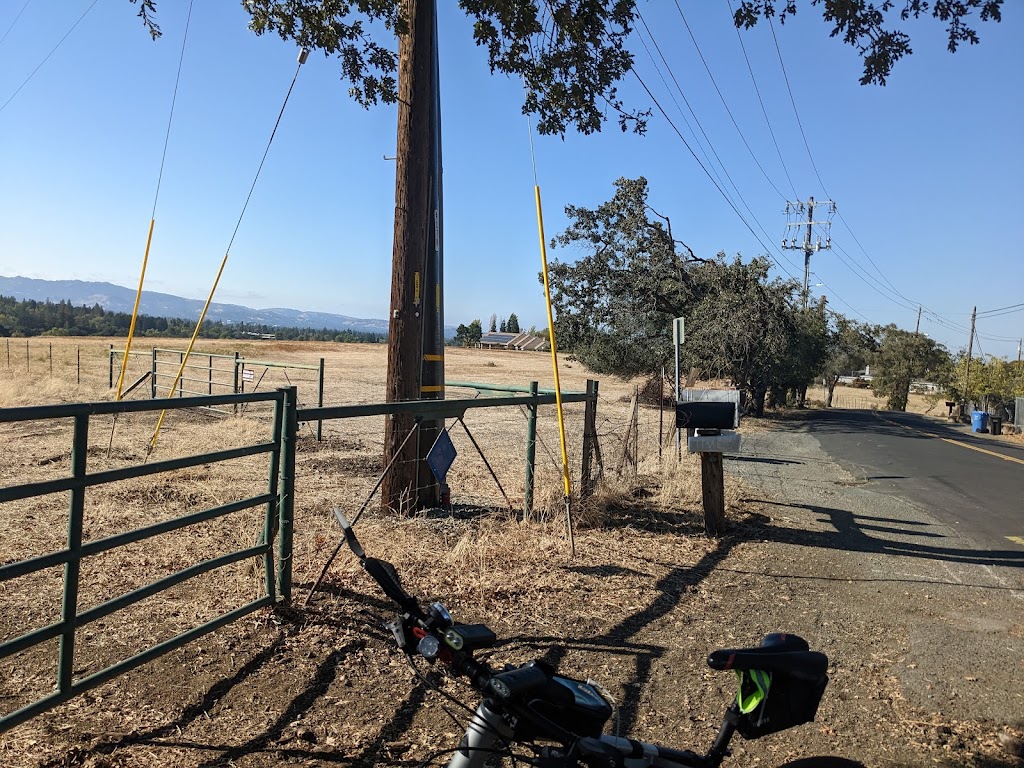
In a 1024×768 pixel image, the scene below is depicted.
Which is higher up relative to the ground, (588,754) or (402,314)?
(402,314)

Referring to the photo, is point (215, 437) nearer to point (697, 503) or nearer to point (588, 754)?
point (697, 503)

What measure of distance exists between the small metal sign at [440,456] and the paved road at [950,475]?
5.84 metres

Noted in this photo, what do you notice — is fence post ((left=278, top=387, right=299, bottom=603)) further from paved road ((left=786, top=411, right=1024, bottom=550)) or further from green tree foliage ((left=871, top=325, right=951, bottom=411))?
green tree foliage ((left=871, top=325, right=951, bottom=411))

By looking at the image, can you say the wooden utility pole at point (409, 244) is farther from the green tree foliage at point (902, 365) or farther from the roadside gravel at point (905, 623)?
the green tree foliage at point (902, 365)

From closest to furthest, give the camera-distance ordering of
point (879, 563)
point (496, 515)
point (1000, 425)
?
point (879, 563) < point (496, 515) < point (1000, 425)

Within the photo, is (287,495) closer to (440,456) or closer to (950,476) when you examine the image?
(440,456)

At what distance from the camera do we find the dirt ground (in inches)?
131

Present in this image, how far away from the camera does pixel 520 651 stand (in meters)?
4.38

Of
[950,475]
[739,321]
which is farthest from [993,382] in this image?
[950,475]

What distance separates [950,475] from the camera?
45.4ft

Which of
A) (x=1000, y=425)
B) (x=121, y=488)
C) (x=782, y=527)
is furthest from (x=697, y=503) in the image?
(x=1000, y=425)

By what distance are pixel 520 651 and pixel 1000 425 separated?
119 ft

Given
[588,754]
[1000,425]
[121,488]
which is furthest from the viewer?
[1000,425]

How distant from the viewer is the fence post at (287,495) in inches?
178
